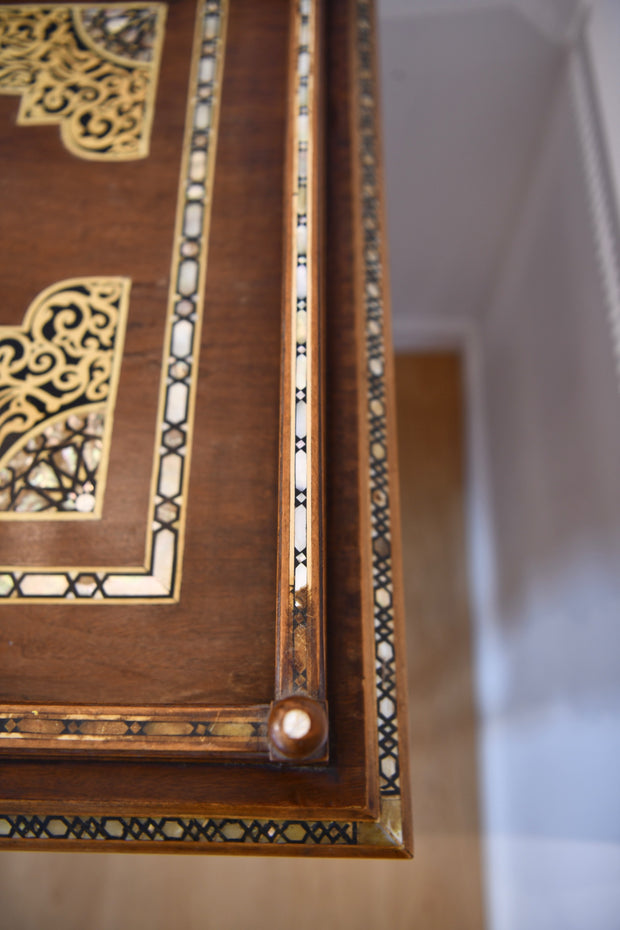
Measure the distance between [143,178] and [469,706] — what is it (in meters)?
2.13

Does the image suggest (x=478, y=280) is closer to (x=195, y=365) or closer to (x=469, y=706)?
(x=469, y=706)

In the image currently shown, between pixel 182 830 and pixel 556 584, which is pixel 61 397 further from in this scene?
pixel 556 584

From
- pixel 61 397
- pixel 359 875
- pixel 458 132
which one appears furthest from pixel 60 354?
pixel 359 875

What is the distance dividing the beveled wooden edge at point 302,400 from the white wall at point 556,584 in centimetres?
90

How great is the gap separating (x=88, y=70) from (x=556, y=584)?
163 cm

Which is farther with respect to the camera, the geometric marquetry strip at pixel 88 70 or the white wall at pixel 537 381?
the white wall at pixel 537 381

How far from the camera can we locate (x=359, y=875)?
6.25 feet

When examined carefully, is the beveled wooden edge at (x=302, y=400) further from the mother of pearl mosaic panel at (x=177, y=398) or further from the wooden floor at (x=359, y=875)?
Result: the wooden floor at (x=359, y=875)

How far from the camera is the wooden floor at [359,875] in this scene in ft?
5.71

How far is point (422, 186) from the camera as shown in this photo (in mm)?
2254

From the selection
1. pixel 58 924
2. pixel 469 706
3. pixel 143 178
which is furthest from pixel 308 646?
pixel 469 706

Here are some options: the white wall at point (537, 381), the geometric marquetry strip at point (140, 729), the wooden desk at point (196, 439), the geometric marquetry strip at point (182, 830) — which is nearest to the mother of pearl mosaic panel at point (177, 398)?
the wooden desk at point (196, 439)

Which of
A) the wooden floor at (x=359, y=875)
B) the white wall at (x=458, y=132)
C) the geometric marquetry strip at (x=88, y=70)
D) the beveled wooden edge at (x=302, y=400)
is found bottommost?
the wooden floor at (x=359, y=875)

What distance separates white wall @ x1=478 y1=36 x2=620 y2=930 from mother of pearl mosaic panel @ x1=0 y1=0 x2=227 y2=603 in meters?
0.99
